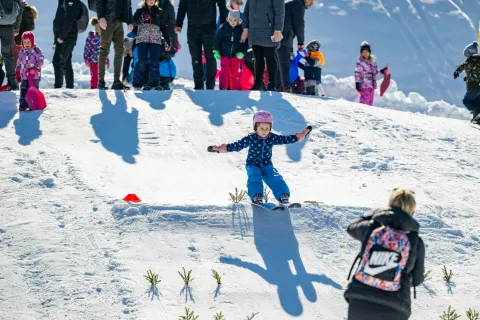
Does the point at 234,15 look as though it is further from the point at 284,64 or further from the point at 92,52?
the point at 92,52

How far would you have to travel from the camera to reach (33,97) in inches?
419

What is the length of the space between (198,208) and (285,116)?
4.24 m

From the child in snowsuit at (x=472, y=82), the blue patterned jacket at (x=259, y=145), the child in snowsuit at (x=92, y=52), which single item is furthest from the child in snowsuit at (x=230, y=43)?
the blue patterned jacket at (x=259, y=145)

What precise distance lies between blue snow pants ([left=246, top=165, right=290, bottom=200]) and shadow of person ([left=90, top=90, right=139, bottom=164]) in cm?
202

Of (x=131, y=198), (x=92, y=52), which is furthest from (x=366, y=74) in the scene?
(x=131, y=198)

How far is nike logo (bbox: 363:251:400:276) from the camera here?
4391 mm

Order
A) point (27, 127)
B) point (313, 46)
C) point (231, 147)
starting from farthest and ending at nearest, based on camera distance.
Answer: point (313, 46), point (27, 127), point (231, 147)

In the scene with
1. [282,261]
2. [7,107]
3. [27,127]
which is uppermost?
[7,107]

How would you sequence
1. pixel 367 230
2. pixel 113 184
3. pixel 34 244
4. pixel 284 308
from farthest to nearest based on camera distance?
pixel 113 184
pixel 34 244
pixel 284 308
pixel 367 230

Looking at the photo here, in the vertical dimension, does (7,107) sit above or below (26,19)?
below

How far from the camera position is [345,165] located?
31.1 ft

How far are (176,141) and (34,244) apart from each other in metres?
3.84

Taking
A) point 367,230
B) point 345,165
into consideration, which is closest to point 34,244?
point 367,230

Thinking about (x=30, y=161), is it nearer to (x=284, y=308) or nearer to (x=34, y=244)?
(x=34, y=244)
